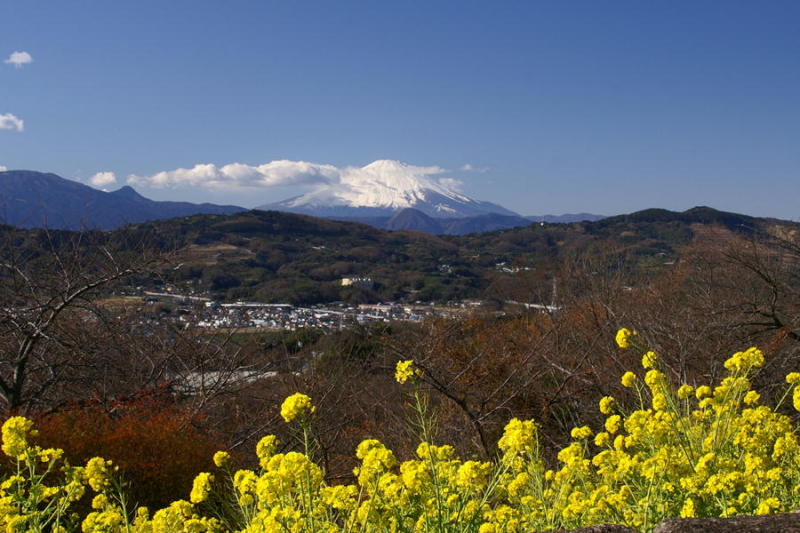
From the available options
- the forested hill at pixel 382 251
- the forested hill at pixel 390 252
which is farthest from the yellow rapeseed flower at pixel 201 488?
the forested hill at pixel 382 251

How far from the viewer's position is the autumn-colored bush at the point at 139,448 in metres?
6.80

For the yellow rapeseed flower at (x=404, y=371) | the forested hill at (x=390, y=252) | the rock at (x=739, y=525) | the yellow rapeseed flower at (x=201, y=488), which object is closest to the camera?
the rock at (x=739, y=525)

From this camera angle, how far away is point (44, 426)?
22.3 feet

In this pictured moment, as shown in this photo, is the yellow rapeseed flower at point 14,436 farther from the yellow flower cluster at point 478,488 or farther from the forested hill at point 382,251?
the forested hill at point 382,251

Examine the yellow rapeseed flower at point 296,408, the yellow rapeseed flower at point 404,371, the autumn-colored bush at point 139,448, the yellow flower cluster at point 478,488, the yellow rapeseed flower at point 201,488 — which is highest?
the yellow rapeseed flower at point 404,371

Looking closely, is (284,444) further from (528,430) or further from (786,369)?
(786,369)

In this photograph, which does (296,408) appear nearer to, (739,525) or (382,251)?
(739,525)

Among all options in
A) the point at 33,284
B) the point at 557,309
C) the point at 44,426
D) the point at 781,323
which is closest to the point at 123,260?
the point at 33,284

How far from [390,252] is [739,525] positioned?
249 feet

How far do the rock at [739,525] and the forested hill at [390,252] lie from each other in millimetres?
21263

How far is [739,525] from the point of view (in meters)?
2.08

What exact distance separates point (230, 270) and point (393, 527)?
5103 cm

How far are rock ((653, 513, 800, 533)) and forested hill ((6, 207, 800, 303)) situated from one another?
21.3 meters

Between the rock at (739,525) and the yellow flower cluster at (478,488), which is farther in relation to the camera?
the yellow flower cluster at (478,488)
